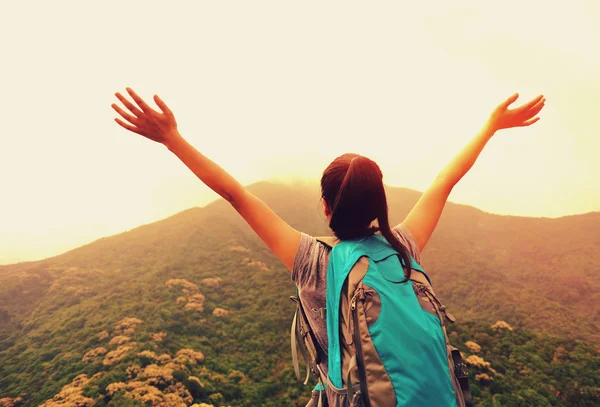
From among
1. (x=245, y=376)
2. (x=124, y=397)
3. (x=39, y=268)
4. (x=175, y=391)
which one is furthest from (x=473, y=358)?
(x=39, y=268)

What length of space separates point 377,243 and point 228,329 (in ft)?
48.1

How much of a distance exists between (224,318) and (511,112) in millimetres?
15384

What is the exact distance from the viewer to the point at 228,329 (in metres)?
14.7

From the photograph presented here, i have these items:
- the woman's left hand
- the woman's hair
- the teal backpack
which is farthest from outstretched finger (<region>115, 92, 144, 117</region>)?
the woman's left hand

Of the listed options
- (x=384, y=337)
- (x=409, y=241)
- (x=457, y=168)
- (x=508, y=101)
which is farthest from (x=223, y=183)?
(x=508, y=101)

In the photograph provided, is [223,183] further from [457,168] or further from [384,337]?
[457,168]

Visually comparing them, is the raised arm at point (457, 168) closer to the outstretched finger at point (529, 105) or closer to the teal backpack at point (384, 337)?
the outstretched finger at point (529, 105)

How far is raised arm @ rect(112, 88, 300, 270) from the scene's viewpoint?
1.81 metres

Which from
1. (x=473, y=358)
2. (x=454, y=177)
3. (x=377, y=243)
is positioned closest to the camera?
(x=377, y=243)

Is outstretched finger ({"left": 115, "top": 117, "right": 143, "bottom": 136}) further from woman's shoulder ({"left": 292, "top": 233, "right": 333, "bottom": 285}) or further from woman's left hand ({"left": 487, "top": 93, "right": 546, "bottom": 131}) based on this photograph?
woman's left hand ({"left": 487, "top": 93, "right": 546, "bottom": 131})

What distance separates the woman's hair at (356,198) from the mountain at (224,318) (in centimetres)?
969

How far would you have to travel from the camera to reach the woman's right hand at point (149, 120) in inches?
69.9

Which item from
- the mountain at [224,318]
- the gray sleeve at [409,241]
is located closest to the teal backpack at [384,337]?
the gray sleeve at [409,241]

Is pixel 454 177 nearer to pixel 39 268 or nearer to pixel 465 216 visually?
pixel 39 268
